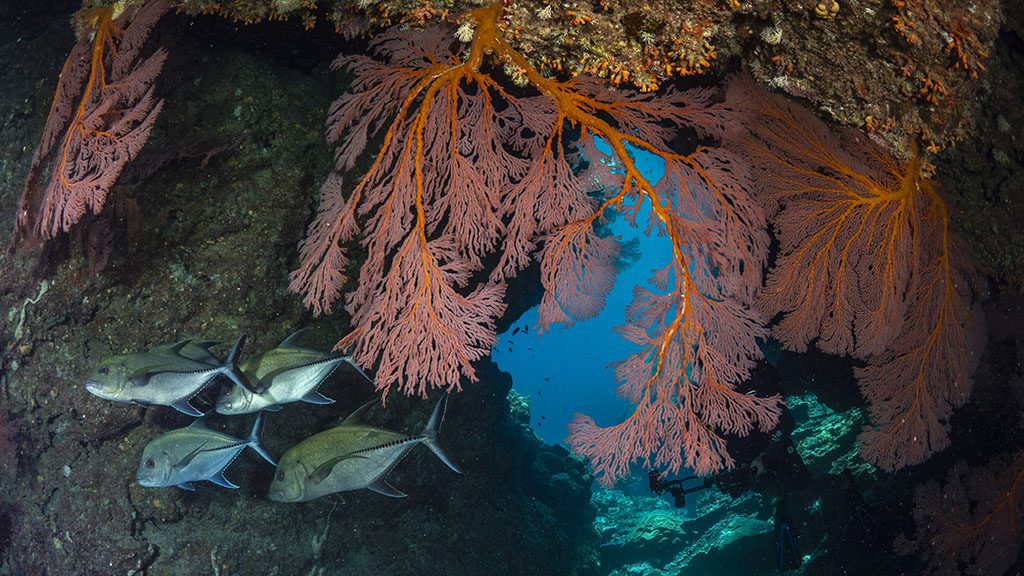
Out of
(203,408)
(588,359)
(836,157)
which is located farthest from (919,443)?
(588,359)

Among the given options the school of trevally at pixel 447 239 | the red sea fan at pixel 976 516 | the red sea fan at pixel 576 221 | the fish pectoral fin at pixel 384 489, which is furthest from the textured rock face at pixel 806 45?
the red sea fan at pixel 976 516

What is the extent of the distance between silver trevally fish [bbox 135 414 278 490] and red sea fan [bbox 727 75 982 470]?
11.7ft

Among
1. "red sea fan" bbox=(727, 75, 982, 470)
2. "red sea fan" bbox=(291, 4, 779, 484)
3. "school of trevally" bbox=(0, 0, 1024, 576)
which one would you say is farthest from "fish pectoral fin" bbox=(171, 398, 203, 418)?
"red sea fan" bbox=(727, 75, 982, 470)

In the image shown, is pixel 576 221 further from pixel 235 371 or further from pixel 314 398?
pixel 235 371

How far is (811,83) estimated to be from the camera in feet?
9.77

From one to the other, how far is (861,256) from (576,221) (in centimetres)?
198

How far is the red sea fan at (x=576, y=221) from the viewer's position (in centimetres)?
301

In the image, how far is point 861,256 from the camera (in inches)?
129

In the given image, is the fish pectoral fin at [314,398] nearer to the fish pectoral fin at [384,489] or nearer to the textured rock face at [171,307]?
the fish pectoral fin at [384,489]

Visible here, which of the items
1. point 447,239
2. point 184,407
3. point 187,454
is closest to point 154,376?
point 184,407

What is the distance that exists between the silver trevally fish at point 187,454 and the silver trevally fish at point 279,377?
5.3 inches

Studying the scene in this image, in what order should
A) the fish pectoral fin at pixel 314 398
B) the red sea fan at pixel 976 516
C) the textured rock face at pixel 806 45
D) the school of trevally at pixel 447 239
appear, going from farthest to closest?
the red sea fan at pixel 976 516
the fish pectoral fin at pixel 314 398
the school of trevally at pixel 447 239
the textured rock face at pixel 806 45

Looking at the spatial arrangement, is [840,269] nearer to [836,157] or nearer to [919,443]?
[836,157]

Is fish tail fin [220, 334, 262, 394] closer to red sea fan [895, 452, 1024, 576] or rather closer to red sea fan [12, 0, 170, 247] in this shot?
red sea fan [12, 0, 170, 247]
